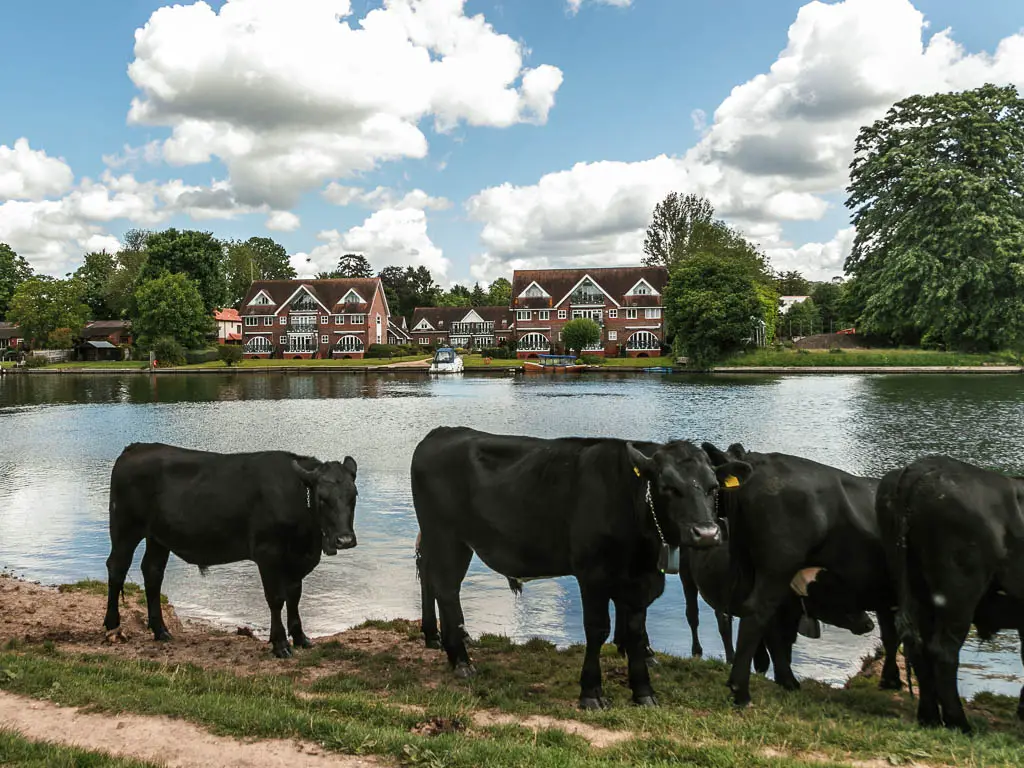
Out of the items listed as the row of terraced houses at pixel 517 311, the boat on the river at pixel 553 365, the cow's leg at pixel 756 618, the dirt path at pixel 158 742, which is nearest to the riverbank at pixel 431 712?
the dirt path at pixel 158 742

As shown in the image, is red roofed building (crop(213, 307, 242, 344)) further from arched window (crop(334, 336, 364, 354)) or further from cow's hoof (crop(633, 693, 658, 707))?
cow's hoof (crop(633, 693, 658, 707))

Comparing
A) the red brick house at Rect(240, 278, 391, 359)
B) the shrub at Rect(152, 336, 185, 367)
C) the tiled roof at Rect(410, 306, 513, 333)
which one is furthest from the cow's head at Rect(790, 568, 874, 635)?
the tiled roof at Rect(410, 306, 513, 333)

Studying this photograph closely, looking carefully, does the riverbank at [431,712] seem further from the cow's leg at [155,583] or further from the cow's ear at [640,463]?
the cow's ear at [640,463]

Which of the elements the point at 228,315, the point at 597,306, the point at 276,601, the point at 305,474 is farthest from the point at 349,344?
the point at 305,474

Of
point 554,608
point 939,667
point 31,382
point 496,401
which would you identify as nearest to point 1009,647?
point 939,667

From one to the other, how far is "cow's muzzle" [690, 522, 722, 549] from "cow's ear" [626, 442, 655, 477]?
660 mm

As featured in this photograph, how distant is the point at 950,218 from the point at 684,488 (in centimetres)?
7316

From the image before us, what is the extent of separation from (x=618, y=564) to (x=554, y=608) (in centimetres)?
537

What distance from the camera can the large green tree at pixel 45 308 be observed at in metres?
104

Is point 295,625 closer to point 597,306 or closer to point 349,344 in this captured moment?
point 597,306

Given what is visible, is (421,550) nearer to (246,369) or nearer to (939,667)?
(939,667)

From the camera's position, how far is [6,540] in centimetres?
1694

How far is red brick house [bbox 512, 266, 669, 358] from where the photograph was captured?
10556 centimetres

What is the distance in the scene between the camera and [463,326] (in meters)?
130
